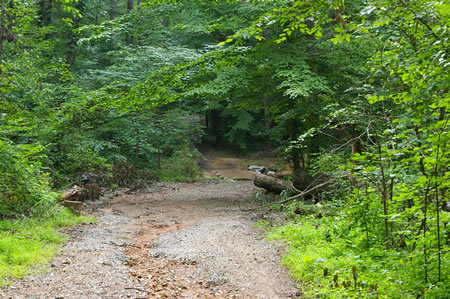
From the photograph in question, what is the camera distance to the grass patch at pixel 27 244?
561 cm

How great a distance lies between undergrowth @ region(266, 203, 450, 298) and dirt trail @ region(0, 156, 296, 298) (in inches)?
14.0

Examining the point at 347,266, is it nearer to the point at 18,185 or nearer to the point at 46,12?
the point at 18,185

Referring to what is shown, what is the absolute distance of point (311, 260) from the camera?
19.2 feet

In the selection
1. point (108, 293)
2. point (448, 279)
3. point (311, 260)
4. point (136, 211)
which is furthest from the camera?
point (136, 211)

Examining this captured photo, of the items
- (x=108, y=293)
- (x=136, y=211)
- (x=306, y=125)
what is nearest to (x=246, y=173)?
(x=306, y=125)

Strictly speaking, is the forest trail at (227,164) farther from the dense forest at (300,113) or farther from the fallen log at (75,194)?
the fallen log at (75,194)

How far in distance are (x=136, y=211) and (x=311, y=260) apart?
7163 millimetres

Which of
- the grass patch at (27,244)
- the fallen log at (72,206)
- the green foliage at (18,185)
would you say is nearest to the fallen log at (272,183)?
the fallen log at (72,206)

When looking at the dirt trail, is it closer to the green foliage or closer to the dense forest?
the dense forest

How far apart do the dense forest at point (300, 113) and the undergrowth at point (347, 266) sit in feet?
0.08

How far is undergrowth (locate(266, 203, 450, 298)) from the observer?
433cm

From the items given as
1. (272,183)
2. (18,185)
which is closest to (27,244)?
(18,185)

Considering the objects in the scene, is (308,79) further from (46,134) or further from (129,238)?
(46,134)

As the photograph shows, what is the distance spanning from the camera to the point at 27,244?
6.58 m
